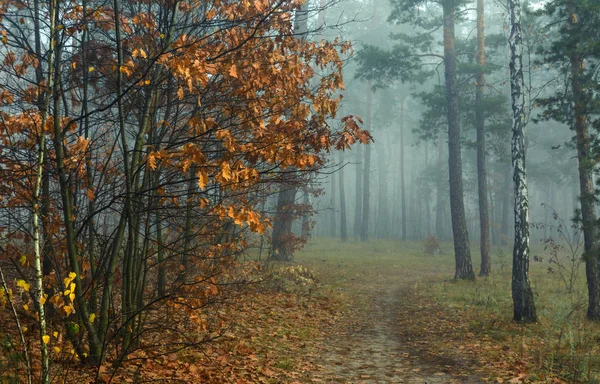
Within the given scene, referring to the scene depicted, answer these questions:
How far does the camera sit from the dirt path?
22.6 feet

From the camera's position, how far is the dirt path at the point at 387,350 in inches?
272

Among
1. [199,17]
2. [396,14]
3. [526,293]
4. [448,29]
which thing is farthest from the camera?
[396,14]

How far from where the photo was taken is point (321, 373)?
707 centimetres

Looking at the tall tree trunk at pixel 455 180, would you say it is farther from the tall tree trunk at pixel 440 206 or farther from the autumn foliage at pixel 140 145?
the tall tree trunk at pixel 440 206

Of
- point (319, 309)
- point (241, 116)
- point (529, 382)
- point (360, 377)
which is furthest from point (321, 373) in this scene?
point (319, 309)

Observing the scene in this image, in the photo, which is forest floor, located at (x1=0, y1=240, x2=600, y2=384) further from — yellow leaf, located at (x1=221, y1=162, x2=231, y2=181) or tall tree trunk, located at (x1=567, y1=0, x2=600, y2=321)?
yellow leaf, located at (x1=221, y1=162, x2=231, y2=181)

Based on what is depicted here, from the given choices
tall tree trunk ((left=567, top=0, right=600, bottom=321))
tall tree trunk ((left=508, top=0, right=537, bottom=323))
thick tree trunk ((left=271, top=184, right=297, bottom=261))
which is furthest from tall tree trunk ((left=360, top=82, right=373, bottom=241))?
tall tree trunk ((left=508, top=0, right=537, bottom=323))

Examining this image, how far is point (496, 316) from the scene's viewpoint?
1124 cm

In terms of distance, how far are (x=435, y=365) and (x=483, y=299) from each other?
21.7 feet

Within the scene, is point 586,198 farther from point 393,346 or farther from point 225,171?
point 225,171

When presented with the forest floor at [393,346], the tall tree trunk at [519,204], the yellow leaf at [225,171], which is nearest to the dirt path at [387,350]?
the forest floor at [393,346]

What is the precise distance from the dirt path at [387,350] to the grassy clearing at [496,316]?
0.74 feet

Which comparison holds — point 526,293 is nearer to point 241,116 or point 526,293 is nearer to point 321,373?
point 321,373

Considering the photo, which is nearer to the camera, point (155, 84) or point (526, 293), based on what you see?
point (155, 84)
